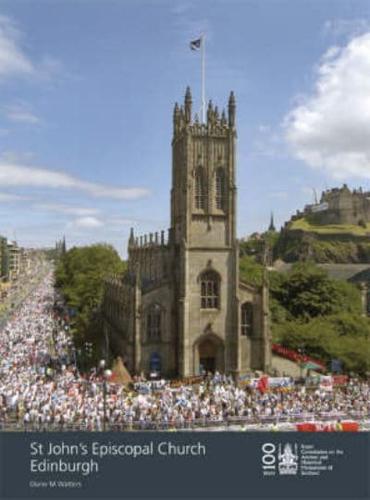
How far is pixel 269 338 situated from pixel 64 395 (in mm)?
20493

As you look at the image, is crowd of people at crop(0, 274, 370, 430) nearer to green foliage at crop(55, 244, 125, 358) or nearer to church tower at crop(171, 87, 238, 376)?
church tower at crop(171, 87, 238, 376)

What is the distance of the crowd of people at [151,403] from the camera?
30516 mm

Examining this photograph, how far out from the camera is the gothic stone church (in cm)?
4844

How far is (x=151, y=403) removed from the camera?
113ft

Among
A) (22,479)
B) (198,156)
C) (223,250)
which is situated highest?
(198,156)

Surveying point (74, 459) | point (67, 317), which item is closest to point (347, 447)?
point (74, 459)

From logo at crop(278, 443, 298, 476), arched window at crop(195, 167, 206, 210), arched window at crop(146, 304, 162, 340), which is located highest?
arched window at crop(195, 167, 206, 210)

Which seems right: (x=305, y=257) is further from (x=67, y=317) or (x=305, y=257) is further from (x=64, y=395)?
(x=64, y=395)

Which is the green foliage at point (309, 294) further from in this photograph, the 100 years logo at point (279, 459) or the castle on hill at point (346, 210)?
the castle on hill at point (346, 210)

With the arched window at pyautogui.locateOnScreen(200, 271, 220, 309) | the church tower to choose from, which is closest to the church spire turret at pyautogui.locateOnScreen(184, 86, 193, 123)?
the church tower

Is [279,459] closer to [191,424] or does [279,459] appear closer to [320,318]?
[191,424]

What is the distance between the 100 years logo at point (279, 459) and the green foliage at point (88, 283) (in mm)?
43644

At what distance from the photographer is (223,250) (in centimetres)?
4941

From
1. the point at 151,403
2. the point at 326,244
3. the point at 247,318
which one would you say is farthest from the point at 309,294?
the point at 326,244
